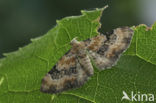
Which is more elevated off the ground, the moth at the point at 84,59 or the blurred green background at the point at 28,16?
the blurred green background at the point at 28,16

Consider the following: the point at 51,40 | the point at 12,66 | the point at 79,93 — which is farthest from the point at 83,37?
the point at 12,66

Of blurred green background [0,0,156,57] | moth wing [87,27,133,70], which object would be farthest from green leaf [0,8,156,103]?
blurred green background [0,0,156,57]

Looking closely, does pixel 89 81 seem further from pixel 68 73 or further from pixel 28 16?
pixel 28 16

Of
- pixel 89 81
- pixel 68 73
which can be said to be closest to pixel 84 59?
pixel 68 73

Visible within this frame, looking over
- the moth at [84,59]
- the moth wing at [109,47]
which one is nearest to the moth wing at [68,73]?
the moth at [84,59]

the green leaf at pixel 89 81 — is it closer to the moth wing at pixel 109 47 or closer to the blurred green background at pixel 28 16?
the moth wing at pixel 109 47

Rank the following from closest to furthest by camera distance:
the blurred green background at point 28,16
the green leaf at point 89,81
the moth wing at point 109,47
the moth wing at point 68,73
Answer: the green leaf at point 89,81 < the moth wing at point 109,47 < the moth wing at point 68,73 < the blurred green background at point 28,16
